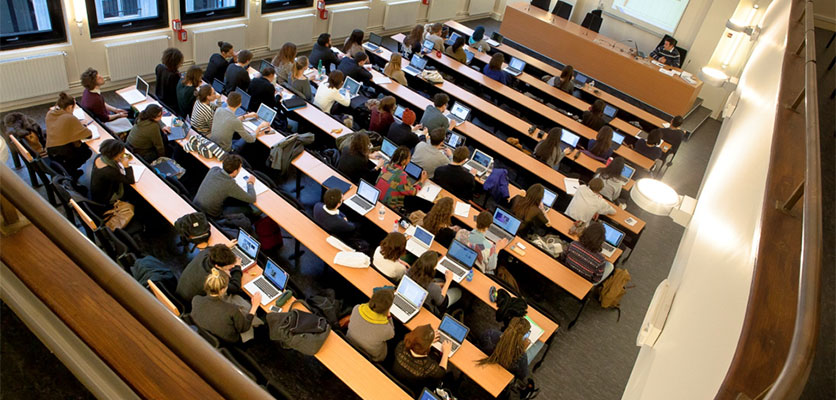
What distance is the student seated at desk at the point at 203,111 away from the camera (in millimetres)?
6352

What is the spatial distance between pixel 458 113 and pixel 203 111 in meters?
3.67

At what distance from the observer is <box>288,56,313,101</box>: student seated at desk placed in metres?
7.53

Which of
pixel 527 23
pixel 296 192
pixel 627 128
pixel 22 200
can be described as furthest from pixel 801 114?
pixel 527 23

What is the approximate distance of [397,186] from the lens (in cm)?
600

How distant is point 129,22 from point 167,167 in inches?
132

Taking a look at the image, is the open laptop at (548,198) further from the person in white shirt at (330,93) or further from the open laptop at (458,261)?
the person in white shirt at (330,93)

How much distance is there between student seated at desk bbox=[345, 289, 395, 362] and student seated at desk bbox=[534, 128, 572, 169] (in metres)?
3.97

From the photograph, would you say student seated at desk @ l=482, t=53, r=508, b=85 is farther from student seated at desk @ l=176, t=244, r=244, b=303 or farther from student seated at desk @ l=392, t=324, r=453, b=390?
student seated at desk @ l=176, t=244, r=244, b=303

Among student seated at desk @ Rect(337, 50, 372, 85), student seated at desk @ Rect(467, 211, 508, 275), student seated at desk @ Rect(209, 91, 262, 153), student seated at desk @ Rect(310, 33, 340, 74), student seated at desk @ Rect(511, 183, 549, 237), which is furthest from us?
student seated at desk @ Rect(310, 33, 340, 74)

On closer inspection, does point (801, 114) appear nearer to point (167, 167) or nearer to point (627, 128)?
point (167, 167)

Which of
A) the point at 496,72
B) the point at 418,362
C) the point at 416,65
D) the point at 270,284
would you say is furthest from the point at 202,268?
the point at 496,72

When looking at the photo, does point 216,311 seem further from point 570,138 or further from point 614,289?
point 570,138

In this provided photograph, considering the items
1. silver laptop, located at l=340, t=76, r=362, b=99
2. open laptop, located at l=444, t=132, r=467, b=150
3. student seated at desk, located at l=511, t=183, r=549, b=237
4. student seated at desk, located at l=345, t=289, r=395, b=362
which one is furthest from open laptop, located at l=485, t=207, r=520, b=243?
silver laptop, located at l=340, t=76, r=362, b=99

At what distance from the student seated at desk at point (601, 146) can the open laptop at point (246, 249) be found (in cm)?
515
